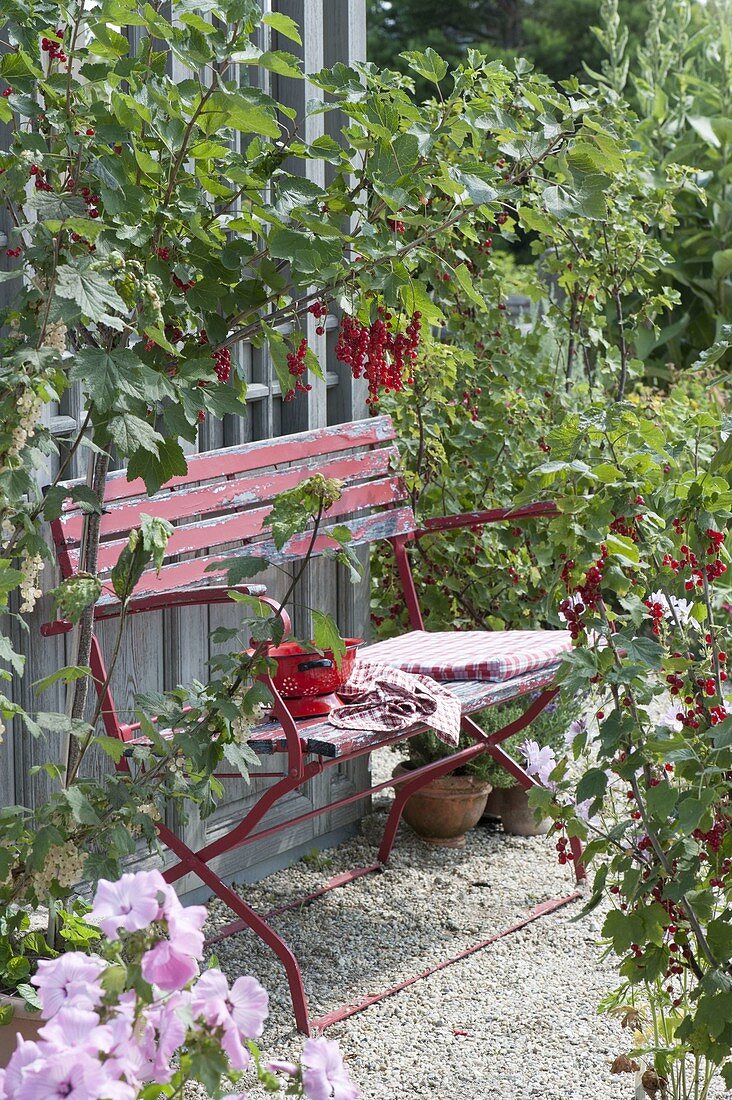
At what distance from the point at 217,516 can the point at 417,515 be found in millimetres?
816

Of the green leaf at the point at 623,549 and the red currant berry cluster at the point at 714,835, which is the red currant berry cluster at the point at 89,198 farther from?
the red currant berry cluster at the point at 714,835

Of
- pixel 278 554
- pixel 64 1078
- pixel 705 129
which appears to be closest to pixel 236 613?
pixel 278 554

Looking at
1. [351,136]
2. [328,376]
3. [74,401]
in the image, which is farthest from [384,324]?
[328,376]

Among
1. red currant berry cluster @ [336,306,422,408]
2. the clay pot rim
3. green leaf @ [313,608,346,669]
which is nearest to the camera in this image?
green leaf @ [313,608,346,669]

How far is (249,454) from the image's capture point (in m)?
3.13

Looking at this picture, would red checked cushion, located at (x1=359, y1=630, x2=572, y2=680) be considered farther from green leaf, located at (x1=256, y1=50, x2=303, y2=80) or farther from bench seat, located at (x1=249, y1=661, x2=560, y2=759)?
green leaf, located at (x1=256, y1=50, x2=303, y2=80)

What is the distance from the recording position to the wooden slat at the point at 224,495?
2719 mm

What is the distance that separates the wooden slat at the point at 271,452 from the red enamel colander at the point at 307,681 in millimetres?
429

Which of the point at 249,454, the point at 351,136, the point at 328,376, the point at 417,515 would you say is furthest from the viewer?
the point at 417,515

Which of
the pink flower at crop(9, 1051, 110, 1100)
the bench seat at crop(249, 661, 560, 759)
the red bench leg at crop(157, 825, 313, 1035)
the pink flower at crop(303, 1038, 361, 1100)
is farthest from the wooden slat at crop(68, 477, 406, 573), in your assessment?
the pink flower at crop(9, 1051, 110, 1100)

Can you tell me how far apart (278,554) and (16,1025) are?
126 cm

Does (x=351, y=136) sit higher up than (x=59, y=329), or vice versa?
(x=351, y=136)

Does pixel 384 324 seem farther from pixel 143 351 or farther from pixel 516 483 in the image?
pixel 516 483

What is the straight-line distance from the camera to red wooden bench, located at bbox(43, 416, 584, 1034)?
2.58 metres
